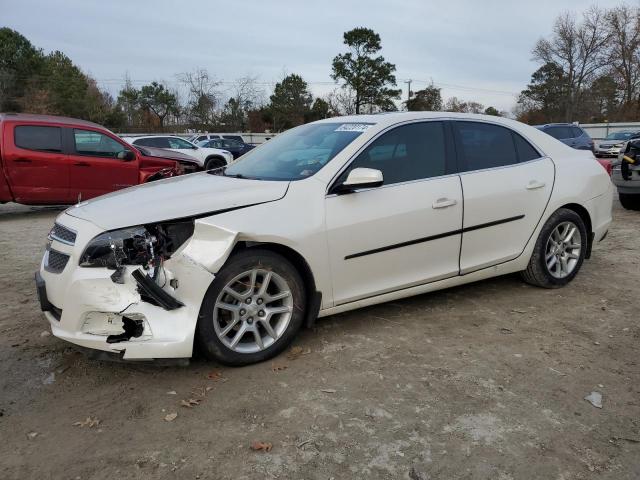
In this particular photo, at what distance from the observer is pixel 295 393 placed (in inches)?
117

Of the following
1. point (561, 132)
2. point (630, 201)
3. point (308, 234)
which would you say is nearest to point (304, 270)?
point (308, 234)

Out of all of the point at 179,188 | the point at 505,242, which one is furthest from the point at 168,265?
the point at 505,242

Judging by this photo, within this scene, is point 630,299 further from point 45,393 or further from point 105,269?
point 45,393

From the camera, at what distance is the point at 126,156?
9.55 metres

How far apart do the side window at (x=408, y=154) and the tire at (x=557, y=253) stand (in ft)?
4.28

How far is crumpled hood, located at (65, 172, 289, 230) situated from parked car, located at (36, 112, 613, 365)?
0.04 ft

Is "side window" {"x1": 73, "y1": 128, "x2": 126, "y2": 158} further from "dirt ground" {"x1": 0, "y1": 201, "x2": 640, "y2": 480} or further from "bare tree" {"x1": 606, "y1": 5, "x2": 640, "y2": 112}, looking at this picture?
"bare tree" {"x1": 606, "y1": 5, "x2": 640, "y2": 112}

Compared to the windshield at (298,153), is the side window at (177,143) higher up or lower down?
higher up

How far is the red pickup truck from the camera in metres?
8.53

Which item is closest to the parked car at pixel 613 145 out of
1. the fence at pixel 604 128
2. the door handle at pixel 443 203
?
the fence at pixel 604 128

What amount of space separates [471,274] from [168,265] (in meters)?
2.41

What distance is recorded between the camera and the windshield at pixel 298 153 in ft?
12.1

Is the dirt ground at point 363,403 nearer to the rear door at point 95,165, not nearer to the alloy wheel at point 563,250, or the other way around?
the alloy wheel at point 563,250

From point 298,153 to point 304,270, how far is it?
105 centimetres
